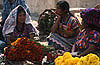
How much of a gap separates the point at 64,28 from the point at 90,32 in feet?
4.32

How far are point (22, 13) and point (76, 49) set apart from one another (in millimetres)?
1775

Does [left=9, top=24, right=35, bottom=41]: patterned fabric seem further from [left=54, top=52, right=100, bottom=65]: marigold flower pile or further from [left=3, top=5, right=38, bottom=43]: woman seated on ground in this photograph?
[left=54, top=52, right=100, bottom=65]: marigold flower pile

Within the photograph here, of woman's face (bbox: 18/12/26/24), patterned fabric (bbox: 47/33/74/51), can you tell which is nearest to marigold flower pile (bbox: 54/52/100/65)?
patterned fabric (bbox: 47/33/74/51)

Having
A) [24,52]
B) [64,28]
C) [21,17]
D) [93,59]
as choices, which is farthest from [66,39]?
[93,59]

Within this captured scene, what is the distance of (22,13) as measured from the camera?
5348 millimetres

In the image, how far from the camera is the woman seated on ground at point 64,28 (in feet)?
16.6

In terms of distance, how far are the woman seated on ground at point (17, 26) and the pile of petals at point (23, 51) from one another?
51.8 inches

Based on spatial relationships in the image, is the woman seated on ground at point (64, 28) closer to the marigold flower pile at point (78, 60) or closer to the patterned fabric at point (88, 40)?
the patterned fabric at point (88, 40)

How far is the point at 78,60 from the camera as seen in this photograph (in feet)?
8.76

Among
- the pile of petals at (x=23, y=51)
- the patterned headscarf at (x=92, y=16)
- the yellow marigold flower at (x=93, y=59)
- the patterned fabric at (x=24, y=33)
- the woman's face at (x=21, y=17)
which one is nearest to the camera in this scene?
the yellow marigold flower at (x=93, y=59)

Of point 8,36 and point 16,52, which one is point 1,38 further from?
point 16,52

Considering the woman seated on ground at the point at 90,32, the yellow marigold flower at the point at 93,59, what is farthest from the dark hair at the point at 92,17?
the yellow marigold flower at the point at 93,59

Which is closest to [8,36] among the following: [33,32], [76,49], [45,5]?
[33,32]

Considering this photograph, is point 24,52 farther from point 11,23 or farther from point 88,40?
point 11,23
